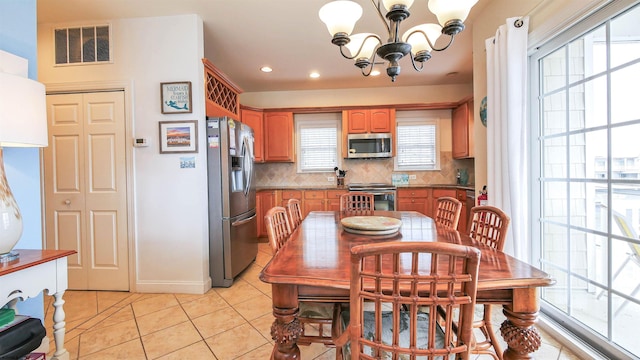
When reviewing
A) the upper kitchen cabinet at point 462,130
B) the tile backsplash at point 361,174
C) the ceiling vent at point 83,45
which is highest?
the ceiling vent at point 83,45

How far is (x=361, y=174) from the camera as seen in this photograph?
16.2 feet

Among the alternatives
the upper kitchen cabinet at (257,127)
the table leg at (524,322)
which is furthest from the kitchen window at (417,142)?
the table leg at (524,322)

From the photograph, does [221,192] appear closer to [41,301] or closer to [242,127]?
[242,127]

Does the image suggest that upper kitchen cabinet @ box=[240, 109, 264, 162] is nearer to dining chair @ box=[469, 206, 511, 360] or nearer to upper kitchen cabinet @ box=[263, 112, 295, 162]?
upper kitchen cabinet @ box=[263, 112, 295, 162]

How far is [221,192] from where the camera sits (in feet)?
8.76

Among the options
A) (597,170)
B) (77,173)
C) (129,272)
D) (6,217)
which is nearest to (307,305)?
(6,217)

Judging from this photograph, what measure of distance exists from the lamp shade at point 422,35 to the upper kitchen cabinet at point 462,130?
2.84 m

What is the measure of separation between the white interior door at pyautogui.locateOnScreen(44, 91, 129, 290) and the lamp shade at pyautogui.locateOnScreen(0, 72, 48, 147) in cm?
133

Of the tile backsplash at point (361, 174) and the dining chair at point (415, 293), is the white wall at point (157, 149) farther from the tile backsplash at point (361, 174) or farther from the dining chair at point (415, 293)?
the tile backsplash at point (361, 174)

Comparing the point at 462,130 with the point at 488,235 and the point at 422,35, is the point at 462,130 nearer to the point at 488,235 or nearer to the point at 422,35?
the point at 422,35

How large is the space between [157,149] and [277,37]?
5.77ft

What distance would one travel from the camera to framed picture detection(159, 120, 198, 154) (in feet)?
8.33

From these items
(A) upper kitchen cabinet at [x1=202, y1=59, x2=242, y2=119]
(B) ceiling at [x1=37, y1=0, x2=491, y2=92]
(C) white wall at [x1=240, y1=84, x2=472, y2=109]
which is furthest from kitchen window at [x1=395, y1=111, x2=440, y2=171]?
(A) upper kitchen cabinet at [x1=202, y1=59, x2=242, y2=119]

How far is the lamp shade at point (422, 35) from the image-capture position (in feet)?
5.36
